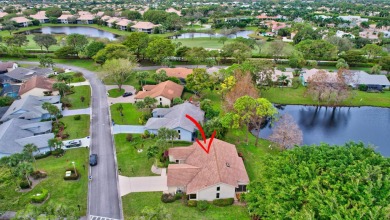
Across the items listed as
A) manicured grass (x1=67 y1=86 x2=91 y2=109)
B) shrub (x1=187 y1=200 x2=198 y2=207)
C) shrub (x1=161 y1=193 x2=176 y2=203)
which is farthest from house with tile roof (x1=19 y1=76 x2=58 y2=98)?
shrub (x1=187 y1=200 x2=198 y2=207)

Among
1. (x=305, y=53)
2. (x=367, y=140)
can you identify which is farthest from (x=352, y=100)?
(x=305, y=53)

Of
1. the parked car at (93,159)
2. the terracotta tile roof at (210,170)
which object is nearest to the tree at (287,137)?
the terracotta tile roof at (210,170)

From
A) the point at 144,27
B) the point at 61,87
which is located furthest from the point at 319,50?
the point at 144,27

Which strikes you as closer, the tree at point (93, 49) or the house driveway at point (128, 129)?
the house driveway at point (128, 129)

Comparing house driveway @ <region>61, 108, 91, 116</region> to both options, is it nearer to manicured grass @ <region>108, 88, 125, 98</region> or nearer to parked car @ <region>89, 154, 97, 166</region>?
manicured grass @ <region>108, 88, 125, 98</region>

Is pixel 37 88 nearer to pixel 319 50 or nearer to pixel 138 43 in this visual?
pixel 138 43

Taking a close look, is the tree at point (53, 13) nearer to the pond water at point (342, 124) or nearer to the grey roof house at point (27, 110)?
the grey roof house at point (27, 110)

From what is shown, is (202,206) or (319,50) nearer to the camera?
(202,206)
